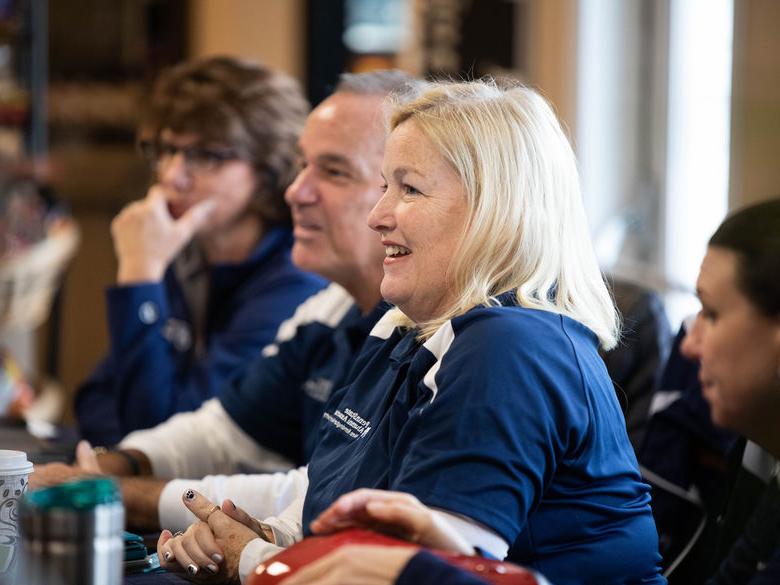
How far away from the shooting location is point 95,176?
6.00 metres

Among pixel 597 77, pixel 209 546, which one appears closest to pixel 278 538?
pixel 209 546

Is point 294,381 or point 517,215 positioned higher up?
point 517,215

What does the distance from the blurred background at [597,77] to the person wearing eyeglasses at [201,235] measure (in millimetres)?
820

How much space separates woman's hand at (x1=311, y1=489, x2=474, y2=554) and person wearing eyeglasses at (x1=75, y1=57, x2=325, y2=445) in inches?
58.8

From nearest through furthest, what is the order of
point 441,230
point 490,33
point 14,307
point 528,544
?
1. point 528,544
2. point 441,230
3. point 14,307
4. point 490,33

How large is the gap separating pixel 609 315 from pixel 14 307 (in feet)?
9.63

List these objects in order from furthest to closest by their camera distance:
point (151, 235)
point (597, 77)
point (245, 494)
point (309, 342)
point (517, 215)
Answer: point (597, 77), point (151, 235), point (309, 342), point (245, 494), point (517, 215)

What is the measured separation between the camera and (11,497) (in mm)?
1406

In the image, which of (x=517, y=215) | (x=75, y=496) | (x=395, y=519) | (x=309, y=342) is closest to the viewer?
(x=75, y=496)

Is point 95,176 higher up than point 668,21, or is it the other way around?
point 668,21

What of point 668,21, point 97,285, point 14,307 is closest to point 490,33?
point 668,21

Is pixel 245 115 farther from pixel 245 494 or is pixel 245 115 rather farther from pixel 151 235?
pixel 245 494

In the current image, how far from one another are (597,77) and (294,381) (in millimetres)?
2458

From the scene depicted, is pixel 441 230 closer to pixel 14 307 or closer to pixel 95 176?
pixel 14 307
